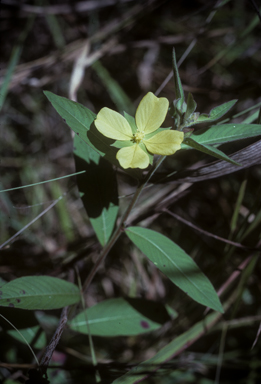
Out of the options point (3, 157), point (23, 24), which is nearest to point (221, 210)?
point (3, 157)

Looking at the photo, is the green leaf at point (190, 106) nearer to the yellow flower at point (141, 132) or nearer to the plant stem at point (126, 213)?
the yellow flower at point (141, 132)

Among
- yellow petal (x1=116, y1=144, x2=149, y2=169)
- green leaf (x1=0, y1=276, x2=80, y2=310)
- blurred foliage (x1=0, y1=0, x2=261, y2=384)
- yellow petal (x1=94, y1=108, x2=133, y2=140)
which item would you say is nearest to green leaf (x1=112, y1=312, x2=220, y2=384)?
blurred foliage (x1=0, y1=0, x2=261, y2=384)

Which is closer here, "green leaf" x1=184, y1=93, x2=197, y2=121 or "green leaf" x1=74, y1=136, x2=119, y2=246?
"green leaf" x1=184, y1=93, x2=197, y2=121

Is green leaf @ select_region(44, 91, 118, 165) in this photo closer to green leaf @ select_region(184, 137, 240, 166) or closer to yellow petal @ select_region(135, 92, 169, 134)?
yellow petal @ select_region(135, 92, 169, 134)

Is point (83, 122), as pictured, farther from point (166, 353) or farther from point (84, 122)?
point (166, 353)

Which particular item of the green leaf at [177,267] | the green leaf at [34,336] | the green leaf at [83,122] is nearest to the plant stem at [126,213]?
the green leaf at [177,267]

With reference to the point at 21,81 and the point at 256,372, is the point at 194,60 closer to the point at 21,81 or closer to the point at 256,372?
the point at 21,81
